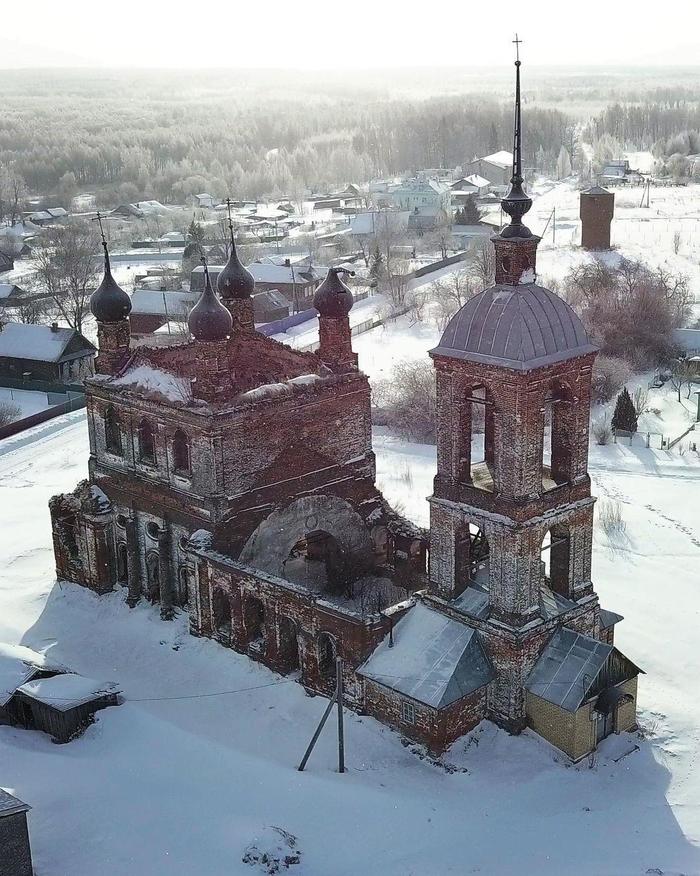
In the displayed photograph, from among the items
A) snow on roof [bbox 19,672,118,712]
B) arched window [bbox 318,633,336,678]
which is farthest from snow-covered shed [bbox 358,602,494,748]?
snow on roof [bbox 19,672,118,712]

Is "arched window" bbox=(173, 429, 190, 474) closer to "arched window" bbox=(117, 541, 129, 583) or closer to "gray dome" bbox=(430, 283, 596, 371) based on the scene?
"arched window" bbox=(117, 541, 129, 583)

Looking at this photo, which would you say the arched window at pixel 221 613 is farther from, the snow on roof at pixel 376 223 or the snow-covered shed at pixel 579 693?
the snow on roof at pixel 376 223

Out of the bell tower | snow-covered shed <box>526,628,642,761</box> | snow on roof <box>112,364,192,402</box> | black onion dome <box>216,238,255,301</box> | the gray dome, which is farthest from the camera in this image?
black onion dome <box>216,238,255,301</box>

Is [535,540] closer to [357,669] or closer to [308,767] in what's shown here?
[357,669]

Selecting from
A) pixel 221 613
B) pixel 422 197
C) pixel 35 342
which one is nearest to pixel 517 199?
pixel 221 613

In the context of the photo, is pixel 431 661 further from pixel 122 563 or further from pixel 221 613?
pixel 122 563

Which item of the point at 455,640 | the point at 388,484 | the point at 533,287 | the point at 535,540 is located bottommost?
the point at 388,484

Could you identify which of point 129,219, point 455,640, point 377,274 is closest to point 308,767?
point 455,640
